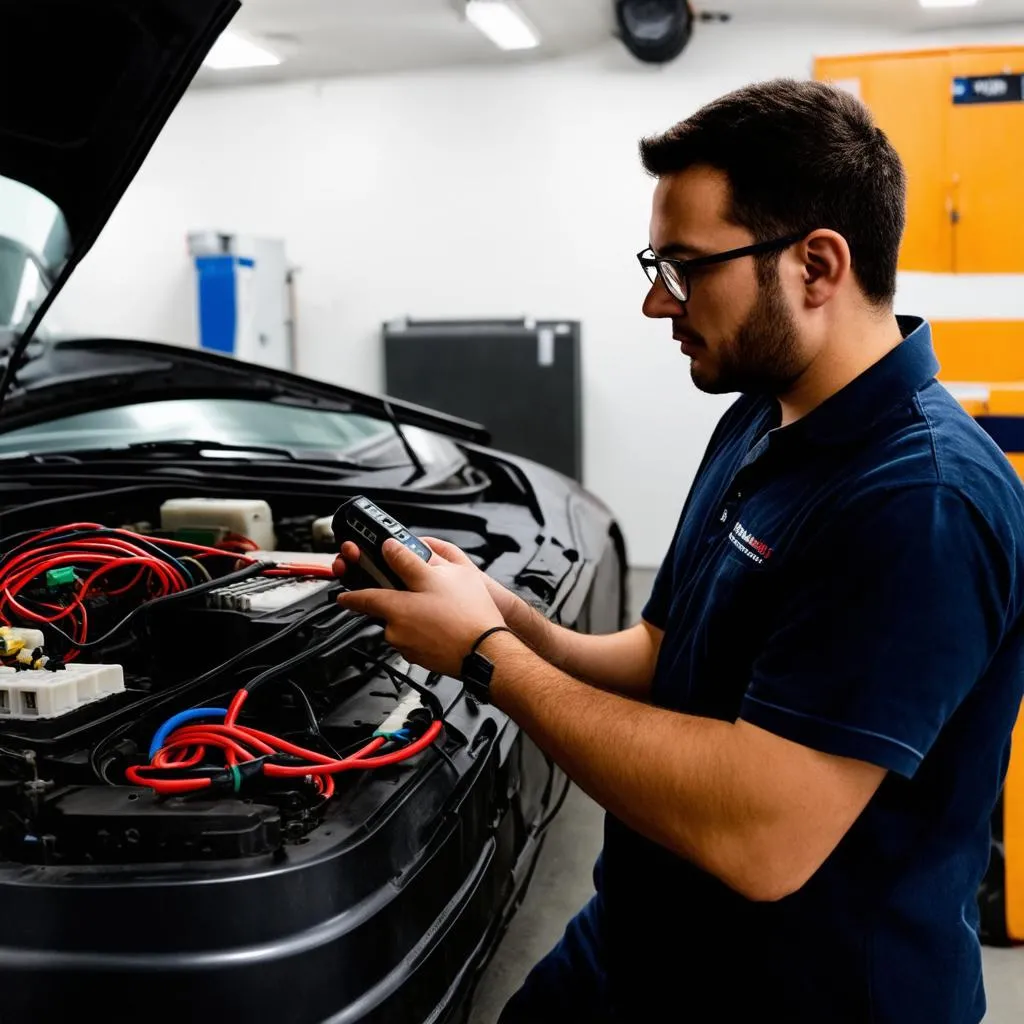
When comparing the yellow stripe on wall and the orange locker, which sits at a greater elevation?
the orange locker

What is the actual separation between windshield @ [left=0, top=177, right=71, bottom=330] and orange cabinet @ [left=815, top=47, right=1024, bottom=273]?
4111mm

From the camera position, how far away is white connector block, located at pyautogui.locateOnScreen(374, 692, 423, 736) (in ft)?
4.37

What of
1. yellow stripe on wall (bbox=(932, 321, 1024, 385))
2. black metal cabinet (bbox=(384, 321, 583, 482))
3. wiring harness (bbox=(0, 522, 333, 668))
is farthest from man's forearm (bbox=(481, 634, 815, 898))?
black metal cabinet (bbox=(384, 321, 583, 482))

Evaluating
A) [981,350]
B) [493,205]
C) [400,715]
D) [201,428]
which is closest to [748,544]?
[400,715]

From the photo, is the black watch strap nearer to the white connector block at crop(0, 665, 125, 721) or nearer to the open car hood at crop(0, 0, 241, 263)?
the white connector block at crop(0, 665, 125, 721)

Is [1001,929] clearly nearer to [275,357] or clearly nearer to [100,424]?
[100,424]

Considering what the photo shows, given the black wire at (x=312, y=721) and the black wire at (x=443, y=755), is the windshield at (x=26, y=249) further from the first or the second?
the black wire at (x=443, y=755)

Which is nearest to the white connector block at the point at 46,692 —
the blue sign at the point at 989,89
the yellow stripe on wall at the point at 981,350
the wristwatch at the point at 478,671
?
the wristwatch at the point at 478,671

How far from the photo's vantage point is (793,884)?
3.23 feet

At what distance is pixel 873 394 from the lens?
107 cm

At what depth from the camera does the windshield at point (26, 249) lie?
1524mm

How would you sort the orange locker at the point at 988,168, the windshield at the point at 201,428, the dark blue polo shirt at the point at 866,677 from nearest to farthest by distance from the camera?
the dark blue polo shirt at the point at 866,677 < the windshield at the point at 201,428 < the orange locker at the point at 988,168

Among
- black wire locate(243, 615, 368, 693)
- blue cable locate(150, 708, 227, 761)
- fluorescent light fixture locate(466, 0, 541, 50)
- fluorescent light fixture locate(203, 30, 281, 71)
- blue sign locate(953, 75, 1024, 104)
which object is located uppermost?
fluorescent light fixture locate(203, 30, 281, 71)

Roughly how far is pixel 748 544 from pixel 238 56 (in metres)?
5.94
